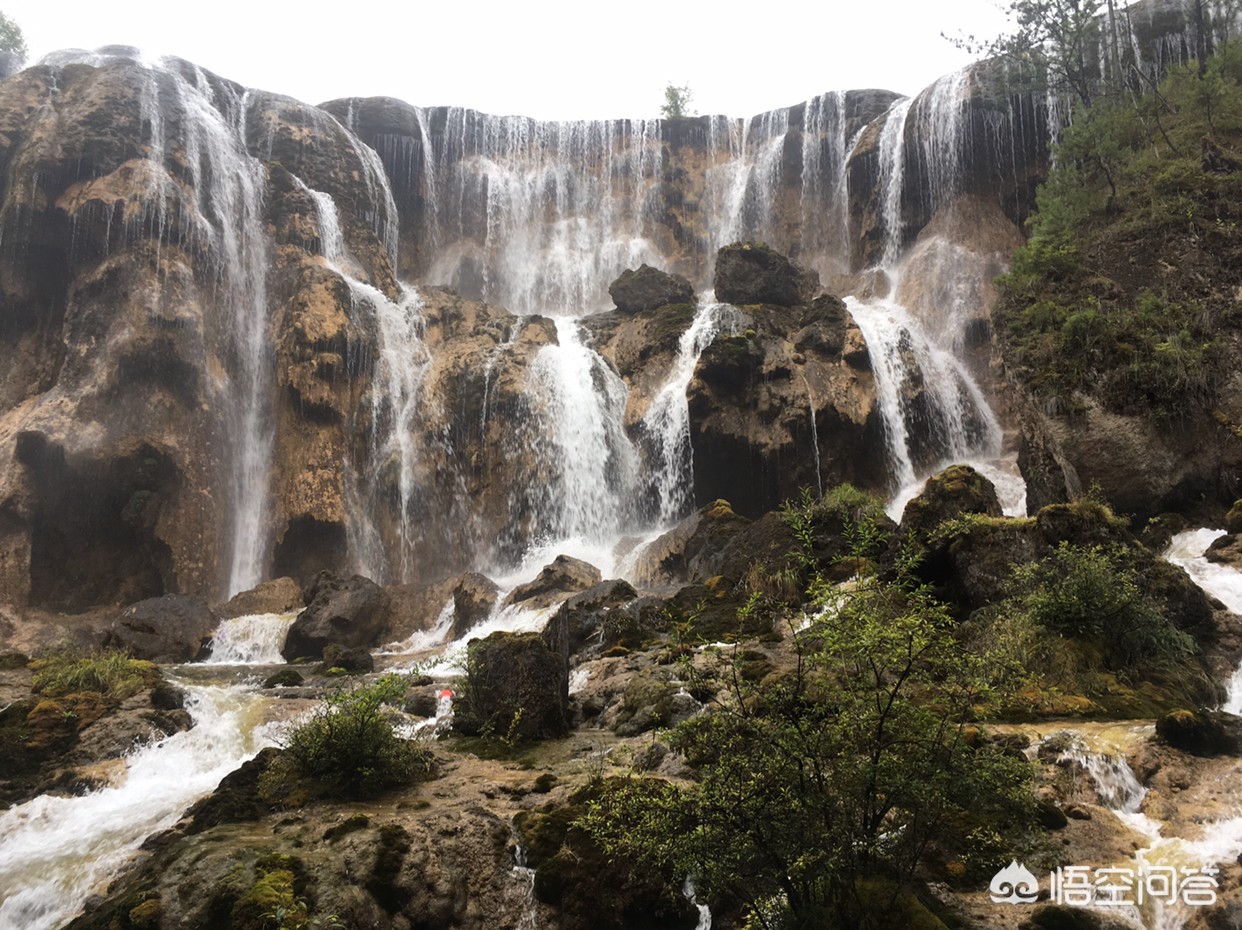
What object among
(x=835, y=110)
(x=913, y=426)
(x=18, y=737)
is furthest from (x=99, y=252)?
(x=835, y=110)

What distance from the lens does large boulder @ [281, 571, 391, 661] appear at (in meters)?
18.4

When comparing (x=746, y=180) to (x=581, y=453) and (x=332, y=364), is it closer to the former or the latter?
(x=581, y=453)

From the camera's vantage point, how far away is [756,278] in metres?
28.5

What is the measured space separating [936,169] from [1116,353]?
19622mm

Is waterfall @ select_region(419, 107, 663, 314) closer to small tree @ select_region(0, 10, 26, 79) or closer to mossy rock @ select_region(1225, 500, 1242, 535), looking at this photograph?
small tree @ select_region(0, 10, 26, 79)

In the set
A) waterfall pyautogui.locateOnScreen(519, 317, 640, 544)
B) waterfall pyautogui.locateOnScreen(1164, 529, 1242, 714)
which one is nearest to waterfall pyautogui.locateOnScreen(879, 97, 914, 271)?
waterfall pyautogui.locateOnScreen(519, 317, 640, 544)

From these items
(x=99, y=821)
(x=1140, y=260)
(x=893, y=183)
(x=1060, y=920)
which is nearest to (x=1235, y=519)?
Result: (x=1140, y=260)

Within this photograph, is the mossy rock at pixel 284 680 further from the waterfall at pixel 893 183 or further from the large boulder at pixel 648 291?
the waterfall at pixel 893 183

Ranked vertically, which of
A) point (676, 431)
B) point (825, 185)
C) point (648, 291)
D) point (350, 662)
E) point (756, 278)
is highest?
point (825, 185)

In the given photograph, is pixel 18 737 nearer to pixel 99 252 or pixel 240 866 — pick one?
pixel 240 866

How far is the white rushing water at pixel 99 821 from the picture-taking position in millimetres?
6797

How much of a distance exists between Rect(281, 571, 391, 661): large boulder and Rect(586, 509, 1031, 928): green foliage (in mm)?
14981

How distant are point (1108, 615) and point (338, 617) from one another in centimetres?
1584

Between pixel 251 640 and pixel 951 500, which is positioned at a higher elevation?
pixel 951 500
